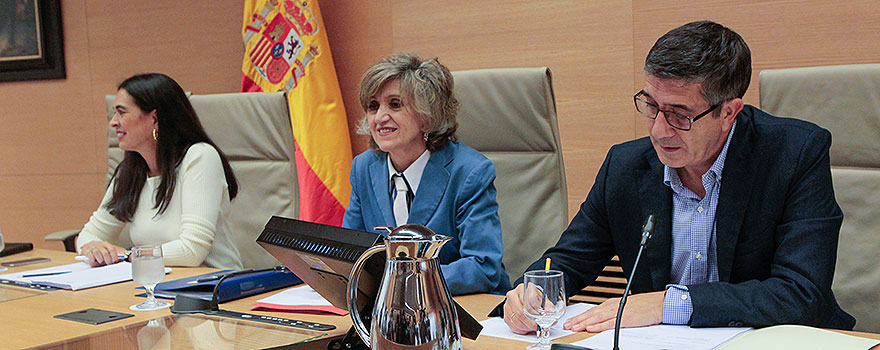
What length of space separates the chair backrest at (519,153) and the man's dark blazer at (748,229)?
0.47 m

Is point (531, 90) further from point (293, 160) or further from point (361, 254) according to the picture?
point (361, 254)

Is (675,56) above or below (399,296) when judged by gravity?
above

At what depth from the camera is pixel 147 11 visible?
4.40 meters

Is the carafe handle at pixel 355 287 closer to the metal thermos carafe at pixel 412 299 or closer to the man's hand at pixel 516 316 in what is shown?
the metal thermos carafe at pixel 412 299

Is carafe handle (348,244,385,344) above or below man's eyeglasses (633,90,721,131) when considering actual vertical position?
below

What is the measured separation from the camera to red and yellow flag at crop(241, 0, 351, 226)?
3.55 meters

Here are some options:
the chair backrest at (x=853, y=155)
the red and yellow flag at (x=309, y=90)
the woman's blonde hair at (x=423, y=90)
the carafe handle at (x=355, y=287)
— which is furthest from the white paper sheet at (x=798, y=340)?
the red and yellow flag at (x=309, y=90)

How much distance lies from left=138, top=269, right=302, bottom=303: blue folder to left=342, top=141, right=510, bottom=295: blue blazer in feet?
1.31

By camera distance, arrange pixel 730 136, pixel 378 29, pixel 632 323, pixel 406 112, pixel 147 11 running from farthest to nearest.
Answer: pixel 147 11 < pixel 378 29 < pixel 406 112 < pixel 730 136 < pixel 632 323

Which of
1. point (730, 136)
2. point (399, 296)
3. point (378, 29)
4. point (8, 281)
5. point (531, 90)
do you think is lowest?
point (8, 281)

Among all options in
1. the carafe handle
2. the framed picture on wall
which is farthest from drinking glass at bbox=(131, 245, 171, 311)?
the framed picture on wall

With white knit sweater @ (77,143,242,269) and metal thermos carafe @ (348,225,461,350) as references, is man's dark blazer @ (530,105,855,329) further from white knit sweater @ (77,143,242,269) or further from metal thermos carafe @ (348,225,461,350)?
white knit sweater @ (77,143,242,269)

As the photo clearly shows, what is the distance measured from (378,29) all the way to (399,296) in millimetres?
2899

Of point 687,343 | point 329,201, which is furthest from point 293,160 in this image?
point 687,343
